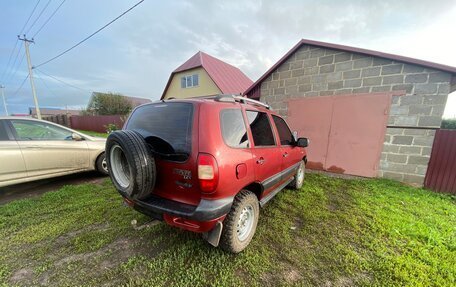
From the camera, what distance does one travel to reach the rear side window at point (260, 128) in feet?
7.71

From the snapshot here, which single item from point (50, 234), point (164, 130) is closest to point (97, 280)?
point (50, 234)

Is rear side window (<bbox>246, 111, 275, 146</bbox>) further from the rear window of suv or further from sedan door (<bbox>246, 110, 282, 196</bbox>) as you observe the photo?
the rear window of suv

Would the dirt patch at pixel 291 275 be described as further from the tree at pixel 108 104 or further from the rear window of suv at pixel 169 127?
the tree at pixel 108 104

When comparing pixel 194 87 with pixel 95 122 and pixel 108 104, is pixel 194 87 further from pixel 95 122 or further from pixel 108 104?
pixel 108 104

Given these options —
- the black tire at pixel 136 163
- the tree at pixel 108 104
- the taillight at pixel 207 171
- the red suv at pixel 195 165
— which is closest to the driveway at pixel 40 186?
the red suv at pixel 195 165

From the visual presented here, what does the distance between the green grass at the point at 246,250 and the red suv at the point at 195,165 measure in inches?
16.7

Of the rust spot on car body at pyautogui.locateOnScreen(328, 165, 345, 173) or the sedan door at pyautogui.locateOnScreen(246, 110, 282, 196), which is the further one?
the rust spot on car body at pyautogui.locateOnScreen(328, 165, 345, 173)

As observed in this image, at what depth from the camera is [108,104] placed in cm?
2638

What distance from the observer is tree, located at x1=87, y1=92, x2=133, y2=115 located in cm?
2643

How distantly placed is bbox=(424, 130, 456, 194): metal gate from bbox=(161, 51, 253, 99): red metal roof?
37.2 ft

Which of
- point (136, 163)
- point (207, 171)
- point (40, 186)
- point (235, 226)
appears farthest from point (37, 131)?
point (235, 226)

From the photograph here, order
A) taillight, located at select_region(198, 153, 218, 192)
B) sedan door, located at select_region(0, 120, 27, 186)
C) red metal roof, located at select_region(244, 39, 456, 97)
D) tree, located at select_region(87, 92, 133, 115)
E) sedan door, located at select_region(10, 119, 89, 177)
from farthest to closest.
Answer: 1. tree, located at select_region(87, 92, 133, 115)
2. red metal roof, located at select_region(244, 39, 456, 97)
3. sedan door, located at select_region(10, 119, 89, 177)
4. sedan door, located at select_region(0, 120, 27, 186)
5. taillight, located at select_region(198, 153, 218, 192)

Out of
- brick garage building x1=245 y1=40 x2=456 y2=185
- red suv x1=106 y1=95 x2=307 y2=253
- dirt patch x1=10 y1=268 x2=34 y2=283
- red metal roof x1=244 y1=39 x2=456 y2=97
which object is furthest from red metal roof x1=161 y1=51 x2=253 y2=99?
dirt patch x1=10 y1=268 x2=34 y2=283

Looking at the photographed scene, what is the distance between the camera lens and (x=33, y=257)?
2.03m
